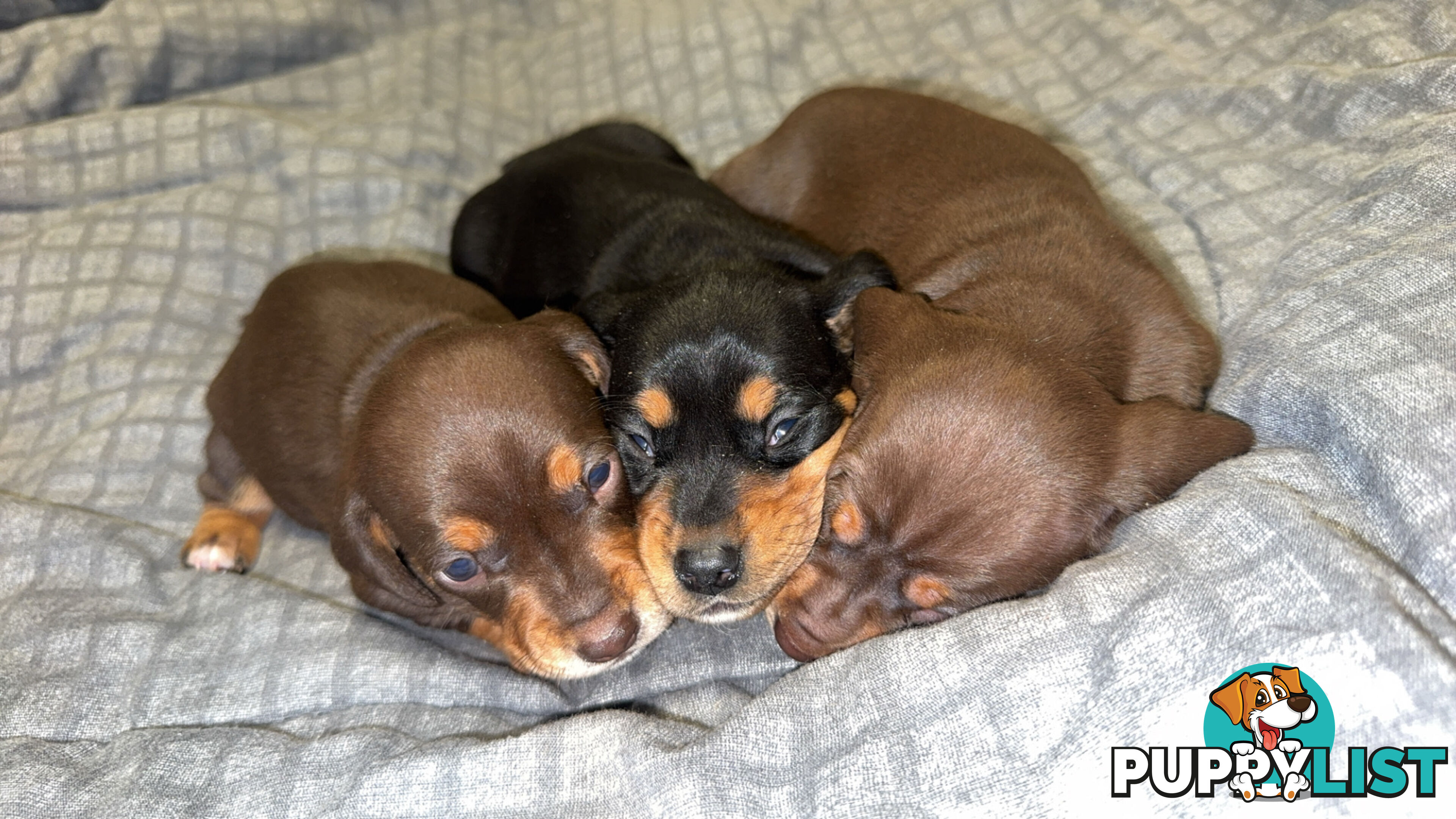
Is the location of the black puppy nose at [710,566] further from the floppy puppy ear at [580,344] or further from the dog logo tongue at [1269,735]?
the dog logo tongue at [1269,735]

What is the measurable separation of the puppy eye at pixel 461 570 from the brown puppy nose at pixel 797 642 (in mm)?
893

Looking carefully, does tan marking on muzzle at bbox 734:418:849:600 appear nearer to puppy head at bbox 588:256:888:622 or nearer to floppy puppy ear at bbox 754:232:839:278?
puppy head at bbox 588:256:888:622

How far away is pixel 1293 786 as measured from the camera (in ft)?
6.58

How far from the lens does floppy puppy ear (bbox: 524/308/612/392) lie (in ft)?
10.2

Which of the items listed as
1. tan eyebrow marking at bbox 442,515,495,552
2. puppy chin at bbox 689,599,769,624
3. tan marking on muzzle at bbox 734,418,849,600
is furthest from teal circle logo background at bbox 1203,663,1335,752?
tan eyebrow marking at bbox 442,515,495,552

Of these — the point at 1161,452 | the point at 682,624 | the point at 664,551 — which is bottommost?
the point at 682,624

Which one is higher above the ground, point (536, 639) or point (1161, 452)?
point (1161, 452)

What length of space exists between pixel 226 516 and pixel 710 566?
2158mm

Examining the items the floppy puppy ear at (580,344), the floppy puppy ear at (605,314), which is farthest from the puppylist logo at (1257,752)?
the floppy puppy ear at (605,314)

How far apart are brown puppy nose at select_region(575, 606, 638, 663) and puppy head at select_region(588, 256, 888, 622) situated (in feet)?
0.44

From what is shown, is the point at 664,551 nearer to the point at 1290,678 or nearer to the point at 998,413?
the point at 998,413

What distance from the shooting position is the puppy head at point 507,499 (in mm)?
2730

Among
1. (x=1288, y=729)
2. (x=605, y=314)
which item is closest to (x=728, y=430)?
(x=605, y=314)

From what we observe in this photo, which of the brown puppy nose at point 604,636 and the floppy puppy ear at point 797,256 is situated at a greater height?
the floppy puppy ear at point 797,256
